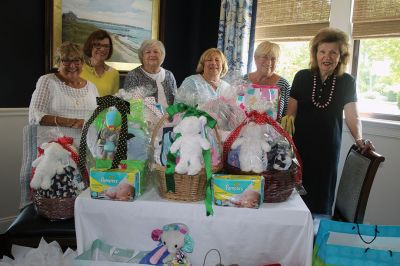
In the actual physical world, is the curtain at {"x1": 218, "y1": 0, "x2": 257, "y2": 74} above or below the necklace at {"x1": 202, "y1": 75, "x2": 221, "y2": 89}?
above

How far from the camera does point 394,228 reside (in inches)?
50.3

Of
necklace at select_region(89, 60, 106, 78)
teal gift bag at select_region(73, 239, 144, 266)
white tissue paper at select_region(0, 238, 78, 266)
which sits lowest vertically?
white tissue paper at select_region(0, 238, 78, 266)

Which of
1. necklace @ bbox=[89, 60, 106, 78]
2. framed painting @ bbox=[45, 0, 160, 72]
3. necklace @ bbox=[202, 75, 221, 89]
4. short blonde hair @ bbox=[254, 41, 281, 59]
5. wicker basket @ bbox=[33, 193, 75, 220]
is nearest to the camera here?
wicker basket @ bbox=[33, 193, 75, 220]

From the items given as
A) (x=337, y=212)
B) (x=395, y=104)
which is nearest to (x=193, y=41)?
(x=395, y=104)

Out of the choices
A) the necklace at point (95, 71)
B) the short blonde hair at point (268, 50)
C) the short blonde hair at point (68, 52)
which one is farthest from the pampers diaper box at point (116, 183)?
the necklace at point (95, 71)

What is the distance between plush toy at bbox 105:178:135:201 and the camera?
1147 millimetres

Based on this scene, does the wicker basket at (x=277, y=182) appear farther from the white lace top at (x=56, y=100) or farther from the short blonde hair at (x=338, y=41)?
the white lace top at (x=56, y=100)

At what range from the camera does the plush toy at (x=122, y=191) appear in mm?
1147

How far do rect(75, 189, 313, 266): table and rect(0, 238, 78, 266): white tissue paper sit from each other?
1.23 feet

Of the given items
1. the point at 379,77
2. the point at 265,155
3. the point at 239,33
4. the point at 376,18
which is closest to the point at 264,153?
the point at 265,155

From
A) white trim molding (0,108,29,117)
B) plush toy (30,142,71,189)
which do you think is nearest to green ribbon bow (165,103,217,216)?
plush toy (30,142,71,189)

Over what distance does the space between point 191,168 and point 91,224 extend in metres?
0.43

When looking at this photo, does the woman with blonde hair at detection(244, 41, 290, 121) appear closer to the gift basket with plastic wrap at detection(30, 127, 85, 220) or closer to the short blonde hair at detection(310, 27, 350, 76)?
the short blonde hair at detection(310, 27, 350, 76)

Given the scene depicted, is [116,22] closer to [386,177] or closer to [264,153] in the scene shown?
[386,177]
